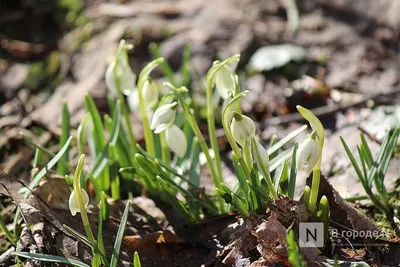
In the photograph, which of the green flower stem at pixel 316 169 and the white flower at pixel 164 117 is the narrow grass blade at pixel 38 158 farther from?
the green flower stem at pixel 316 169

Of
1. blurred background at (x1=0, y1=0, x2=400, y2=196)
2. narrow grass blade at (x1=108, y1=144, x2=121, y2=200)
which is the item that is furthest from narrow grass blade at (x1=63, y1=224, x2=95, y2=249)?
blurred background at (x1=0, y1=0, x2=400, y2=196)

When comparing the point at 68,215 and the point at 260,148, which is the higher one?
the point at 260,148

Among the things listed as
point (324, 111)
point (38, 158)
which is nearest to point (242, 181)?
point (38, 158)

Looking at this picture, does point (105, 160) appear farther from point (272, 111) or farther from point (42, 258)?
point (272, 111)

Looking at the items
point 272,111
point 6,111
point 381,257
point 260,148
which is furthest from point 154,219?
point 6,111

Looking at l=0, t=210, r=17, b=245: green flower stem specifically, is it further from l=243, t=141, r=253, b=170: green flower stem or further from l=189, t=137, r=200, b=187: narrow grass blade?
l=243, t=141, r=253, b=170: green flower stem
